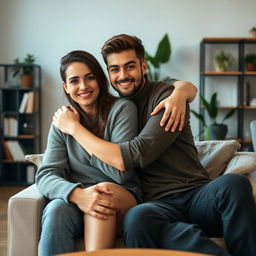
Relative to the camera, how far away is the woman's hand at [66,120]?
5.72ft

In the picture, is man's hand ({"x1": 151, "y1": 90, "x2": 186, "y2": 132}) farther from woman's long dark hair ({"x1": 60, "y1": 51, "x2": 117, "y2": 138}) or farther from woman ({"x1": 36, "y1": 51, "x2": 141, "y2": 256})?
woman's long dark hair ({"x1": 60, "y1": 51, "x2": 117, "y2": 138})

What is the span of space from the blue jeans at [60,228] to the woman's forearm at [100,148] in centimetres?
22

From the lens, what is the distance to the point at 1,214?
346 centimetres

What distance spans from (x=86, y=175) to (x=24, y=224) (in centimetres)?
32

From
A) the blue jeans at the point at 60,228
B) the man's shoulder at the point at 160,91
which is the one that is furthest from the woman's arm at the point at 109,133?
the blue jeans at the point at 60,228

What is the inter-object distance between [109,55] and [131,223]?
74 centimetres

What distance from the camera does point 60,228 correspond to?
1.49 metres

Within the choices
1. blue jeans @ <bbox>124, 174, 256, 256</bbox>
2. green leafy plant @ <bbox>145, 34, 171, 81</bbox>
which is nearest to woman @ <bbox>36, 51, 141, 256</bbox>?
blue jeans @ <bbox>124, 174, 256, 256</bbox>

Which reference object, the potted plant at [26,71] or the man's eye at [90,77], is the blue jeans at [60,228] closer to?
the man's eye at [90,77]

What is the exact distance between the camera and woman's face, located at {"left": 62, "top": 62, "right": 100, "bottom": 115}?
1.78 m

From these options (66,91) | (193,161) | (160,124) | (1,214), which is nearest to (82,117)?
(66,91)

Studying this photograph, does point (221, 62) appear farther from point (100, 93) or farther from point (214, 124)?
point (100, 93)

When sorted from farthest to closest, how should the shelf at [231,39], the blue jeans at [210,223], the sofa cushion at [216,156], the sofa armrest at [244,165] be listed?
the shelf at [231,39], the sofa cushion at [216,156], the sofa armrest at [244,165], the blue jeans at [210,223]

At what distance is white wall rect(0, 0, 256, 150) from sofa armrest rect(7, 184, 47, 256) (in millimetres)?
3271
